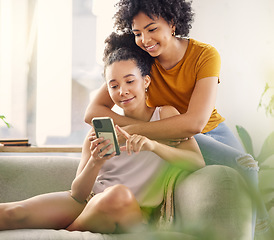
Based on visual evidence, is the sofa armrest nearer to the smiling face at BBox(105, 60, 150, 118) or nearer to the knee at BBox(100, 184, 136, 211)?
the smiling face at BBox(105, 60, 150, 118)

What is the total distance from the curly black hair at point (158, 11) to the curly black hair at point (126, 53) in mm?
60

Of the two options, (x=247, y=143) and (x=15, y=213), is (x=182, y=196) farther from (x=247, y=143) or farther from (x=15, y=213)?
(x=247, y=143)

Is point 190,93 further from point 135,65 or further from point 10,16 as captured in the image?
point 10,16

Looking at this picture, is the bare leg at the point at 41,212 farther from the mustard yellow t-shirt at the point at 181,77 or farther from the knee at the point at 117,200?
the mustard yellow t-shirt at the point at 181,77

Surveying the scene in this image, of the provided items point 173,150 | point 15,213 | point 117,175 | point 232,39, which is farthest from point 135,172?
point 232,39

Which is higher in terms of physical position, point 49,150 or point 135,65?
point 135,65

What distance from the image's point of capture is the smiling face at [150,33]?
1363mm

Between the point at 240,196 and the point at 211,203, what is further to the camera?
the point at 211,203

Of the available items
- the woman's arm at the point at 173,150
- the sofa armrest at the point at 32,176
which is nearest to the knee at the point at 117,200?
the woman's arm at the point at 173,150

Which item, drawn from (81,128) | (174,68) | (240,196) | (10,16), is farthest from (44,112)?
(240,196)

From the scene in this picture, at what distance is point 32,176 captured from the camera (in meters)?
1.72

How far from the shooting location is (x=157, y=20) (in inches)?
54.9

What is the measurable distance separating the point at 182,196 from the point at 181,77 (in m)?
0.50

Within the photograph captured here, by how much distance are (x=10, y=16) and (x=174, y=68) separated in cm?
172
